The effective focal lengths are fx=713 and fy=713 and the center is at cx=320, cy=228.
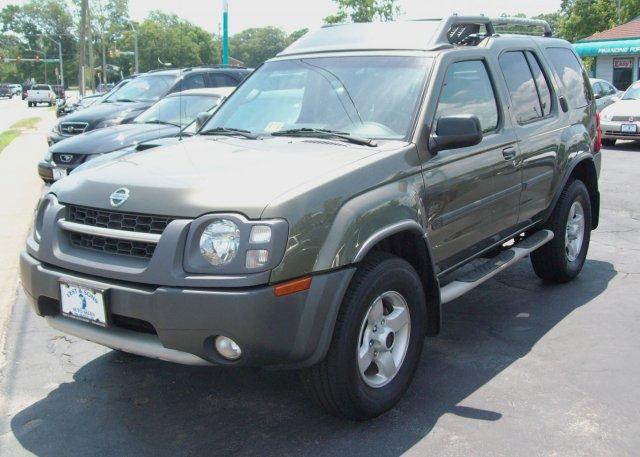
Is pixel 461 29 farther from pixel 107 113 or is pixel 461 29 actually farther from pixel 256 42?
pixel 256 42

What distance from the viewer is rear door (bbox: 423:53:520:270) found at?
13.2 feet

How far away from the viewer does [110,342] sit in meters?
3.28

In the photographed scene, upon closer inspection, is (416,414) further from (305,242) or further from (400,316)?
(305,242)

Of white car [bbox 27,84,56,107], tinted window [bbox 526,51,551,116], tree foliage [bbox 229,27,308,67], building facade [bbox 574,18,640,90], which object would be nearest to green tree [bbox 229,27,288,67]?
tree foliage [bbox 229,27,308,67]

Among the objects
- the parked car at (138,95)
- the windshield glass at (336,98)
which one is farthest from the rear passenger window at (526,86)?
the parked car at (138,95)

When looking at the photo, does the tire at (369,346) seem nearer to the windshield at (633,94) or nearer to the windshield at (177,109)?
the windshield at (177,109)

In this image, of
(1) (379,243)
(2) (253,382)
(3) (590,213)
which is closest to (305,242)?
(1) (379,243)

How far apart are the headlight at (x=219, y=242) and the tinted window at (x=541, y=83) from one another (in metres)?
3.16

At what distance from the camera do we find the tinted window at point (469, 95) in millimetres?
4273

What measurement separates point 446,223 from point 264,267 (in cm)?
145

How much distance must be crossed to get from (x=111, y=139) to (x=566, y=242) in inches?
229

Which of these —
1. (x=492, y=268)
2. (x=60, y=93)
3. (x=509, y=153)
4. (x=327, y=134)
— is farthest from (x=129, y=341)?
(x=60, y=93)

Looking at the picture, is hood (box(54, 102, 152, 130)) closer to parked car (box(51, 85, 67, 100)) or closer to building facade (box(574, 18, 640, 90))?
building facade (box(574, 18, 640, 90))

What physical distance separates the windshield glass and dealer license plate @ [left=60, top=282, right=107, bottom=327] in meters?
1.55
